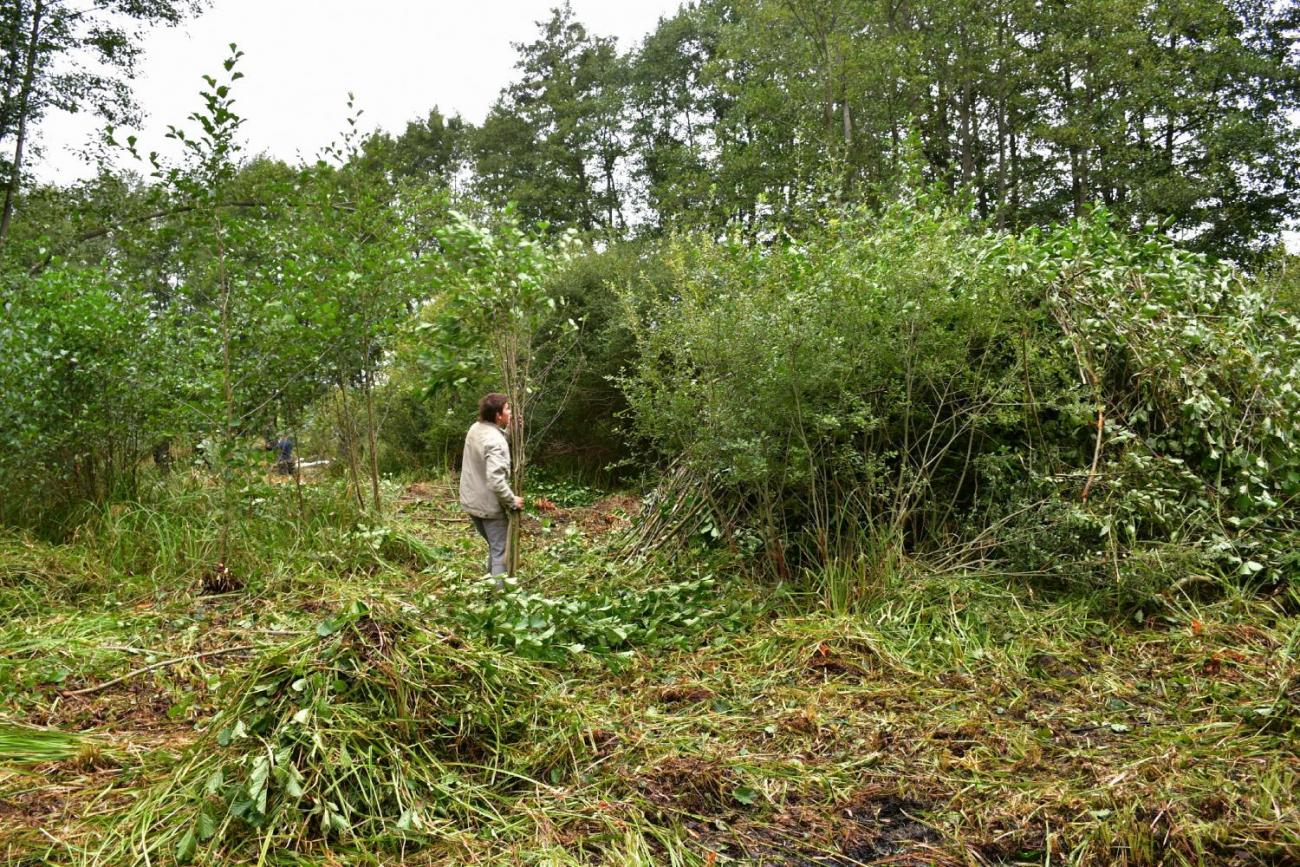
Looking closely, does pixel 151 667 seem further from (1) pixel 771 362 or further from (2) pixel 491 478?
(1) pixel 771 362

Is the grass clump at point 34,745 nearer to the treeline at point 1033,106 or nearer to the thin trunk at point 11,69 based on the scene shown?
the thin trunk at point 11,69

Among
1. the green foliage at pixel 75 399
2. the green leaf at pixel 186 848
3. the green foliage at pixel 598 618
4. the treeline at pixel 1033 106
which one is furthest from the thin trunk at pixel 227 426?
the treeline at pixel 1033 106

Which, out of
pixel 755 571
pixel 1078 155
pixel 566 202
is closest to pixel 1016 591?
pixel 755 571

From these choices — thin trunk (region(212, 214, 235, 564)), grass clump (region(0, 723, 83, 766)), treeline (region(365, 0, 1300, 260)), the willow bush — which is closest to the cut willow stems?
grass clump (region(0, 723, 83, 766))

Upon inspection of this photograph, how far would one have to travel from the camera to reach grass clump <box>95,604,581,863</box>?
8.36ft

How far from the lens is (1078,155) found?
1891 centimetres

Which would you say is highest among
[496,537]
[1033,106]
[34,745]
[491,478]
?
[1033,106]

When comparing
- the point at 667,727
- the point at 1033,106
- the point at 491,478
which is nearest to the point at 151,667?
the point at 491,478

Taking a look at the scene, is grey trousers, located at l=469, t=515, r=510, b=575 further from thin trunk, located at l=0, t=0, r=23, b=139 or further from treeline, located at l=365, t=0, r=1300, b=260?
treeline, located at l=365, t=0, r=1300, b=260

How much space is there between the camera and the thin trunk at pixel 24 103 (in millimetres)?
6395

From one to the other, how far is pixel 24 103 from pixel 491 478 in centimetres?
500

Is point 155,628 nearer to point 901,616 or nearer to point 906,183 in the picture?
point 901,616

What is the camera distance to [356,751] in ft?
9.16

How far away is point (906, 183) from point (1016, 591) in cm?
530
